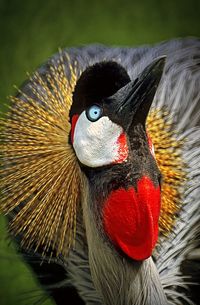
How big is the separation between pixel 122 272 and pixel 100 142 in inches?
11.4

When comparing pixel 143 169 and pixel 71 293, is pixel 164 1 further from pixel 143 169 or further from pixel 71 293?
pixel 143 169

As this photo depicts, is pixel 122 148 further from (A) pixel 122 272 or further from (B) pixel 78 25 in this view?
(B) pixel 78 25

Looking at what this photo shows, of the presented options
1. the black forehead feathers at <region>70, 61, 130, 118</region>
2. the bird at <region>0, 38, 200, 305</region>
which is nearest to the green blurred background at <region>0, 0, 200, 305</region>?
the bird at <region>0, 38, 200, 305</region>

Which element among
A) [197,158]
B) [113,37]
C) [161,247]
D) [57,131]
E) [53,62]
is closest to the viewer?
[57,131]

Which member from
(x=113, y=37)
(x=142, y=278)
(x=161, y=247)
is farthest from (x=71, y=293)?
(x=113, y=37)

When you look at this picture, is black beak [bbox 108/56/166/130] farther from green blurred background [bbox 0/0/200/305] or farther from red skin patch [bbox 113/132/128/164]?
green blurred background [bbox 0/0/200/305]

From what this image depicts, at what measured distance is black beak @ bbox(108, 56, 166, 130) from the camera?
1290 mm

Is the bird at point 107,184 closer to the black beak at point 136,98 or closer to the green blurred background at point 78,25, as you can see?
the black beak at point 136,98

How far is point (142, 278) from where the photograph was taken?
1.41m

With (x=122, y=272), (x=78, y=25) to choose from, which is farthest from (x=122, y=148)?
(x=78, y=25)

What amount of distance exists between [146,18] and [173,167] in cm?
154

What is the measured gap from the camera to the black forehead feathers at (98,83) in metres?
1.34

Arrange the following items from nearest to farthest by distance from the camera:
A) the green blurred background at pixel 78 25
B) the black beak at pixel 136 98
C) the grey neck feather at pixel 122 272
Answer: the black beak at pixel 136 98 < the grey neck feather at pixel 122 272 < the green blurred background at pixel 78 25

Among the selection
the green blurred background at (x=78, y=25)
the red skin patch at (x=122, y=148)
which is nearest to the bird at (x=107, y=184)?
the red skin patch at (x=122, y=148)
